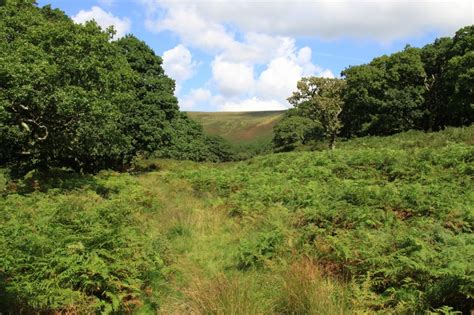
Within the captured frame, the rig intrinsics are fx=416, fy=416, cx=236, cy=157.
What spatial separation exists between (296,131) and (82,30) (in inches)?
2132

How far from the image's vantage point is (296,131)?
6881cm

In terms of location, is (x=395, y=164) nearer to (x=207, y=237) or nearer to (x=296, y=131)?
(x=207, y=237)

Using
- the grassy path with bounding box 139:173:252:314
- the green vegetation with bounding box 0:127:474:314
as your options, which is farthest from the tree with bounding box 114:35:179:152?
the green vegetation with bounding box 0:127:474:314

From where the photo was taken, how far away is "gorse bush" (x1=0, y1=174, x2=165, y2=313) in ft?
19.8

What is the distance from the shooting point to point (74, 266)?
21.3 ft

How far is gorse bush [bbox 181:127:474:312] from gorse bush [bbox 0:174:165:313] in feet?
7.95

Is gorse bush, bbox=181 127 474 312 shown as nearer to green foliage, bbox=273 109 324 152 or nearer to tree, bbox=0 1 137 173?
tree, bbox=0 1 137 173

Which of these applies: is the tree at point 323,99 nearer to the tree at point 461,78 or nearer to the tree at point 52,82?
the tree at point 461,78

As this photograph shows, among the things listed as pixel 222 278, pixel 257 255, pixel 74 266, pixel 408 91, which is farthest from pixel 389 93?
pixel 74 266

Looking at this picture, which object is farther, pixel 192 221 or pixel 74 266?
pixel 192 221

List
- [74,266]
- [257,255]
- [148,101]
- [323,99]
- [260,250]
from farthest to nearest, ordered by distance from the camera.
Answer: [323,99] → [148,101] → [260,250] → [257,255] → [74,266]

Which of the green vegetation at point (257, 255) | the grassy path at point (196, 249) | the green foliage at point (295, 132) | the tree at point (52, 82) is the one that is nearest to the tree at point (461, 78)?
the green foliage at point (295, 132)

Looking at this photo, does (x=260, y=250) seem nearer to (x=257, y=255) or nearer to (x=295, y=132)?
(x=257, y=255)

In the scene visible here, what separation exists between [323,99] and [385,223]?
138ft
